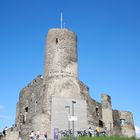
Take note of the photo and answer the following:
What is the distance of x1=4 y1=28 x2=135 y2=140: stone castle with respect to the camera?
1451 inches

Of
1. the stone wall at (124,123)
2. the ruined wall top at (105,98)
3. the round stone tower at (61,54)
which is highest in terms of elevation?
the round stone tower at (61,54)

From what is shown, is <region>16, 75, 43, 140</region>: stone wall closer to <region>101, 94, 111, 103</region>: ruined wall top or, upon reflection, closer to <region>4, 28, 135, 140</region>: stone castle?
<region>4, 28, 135, 140</region>: stone castle

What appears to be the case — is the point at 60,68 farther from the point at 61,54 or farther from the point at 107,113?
the point at 107,113

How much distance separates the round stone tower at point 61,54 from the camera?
39594mm

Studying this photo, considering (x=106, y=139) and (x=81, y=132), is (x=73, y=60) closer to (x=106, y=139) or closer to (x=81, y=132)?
(x=81, y=132)

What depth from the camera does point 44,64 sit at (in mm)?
40875

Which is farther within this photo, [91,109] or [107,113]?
[107,113]

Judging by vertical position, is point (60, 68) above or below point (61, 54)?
below

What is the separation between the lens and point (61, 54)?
131 ft

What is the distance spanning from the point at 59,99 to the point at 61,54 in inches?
206

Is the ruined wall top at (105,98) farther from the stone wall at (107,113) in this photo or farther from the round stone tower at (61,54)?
the round stone tower at (61,54)

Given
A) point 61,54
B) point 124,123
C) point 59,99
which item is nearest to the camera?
point 59,99

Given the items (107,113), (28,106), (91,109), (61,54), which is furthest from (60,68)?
(107,113)

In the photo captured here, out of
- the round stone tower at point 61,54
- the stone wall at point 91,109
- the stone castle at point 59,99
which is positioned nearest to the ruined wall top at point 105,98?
the stone castle at point 59,99
